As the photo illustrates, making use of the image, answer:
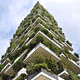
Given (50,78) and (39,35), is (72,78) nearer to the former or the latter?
(50,78)

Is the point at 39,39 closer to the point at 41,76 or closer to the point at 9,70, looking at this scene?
the point at 9,70

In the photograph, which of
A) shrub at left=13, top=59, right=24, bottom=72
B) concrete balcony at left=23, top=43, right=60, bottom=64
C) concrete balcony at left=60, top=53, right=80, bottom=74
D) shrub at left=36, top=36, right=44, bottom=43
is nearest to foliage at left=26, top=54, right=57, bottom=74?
concrete balcony at left=23, top=43, right=60, bottom=64

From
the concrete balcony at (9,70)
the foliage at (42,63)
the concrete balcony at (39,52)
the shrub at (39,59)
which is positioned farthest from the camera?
the concrete balcony at (9,70)

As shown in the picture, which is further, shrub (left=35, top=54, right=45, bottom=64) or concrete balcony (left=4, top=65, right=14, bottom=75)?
concrete balcony (left=4, top=65, right=14, bottom=75)

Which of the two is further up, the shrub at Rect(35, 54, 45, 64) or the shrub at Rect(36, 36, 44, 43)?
the shrub at Rect(36, 36, 44, 43)

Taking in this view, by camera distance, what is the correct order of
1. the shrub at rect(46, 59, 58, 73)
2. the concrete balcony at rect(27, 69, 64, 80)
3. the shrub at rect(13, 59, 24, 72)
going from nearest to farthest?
the concrete balcony at rect(27, 69, 64, 80) < the shrub at rect(46, 59, 58, 73) < the shrub at rect(13, 59, 24, 72)

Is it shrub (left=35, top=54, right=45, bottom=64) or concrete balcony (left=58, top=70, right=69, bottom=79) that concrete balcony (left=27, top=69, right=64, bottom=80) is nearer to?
shrub (left=35, top=54, right=45, bottom=64)

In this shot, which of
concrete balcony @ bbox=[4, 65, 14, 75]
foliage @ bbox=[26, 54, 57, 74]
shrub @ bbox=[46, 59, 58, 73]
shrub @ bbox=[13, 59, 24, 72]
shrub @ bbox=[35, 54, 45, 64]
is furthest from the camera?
concrete balcony @ bbox=[4, 65, 14, 75]

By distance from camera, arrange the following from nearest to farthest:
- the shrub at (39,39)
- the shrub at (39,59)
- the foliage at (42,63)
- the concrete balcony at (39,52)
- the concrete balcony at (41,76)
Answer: the concrete balcony at (41,76), the foliage at (42,63), the shrub at (39,59), the concrete balcony at (39,52), the shrub at (39,39)

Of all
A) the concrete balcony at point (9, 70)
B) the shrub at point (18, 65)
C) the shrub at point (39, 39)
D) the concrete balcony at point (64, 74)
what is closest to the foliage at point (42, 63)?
the concrete balcony at point (64, 74)

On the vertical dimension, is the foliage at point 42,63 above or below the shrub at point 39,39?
below

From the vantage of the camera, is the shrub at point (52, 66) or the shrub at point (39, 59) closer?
the shrub at point (39, 59)

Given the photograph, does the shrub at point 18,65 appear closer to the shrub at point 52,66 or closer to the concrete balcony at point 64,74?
the shrub at point 52,66

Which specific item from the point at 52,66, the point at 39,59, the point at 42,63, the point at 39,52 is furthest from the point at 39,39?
the point at 42,63
